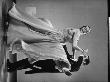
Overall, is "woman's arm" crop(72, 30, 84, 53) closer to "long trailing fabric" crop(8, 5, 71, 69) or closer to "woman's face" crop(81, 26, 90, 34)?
"woman's face" crop(81, 26, 90, 34)

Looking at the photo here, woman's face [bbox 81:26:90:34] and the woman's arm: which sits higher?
→ woman's face [bbox 81:26:90:34]

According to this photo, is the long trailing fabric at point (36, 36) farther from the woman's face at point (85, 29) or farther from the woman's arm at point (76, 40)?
the woman's face at point (85, 29)

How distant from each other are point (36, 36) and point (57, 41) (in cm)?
38

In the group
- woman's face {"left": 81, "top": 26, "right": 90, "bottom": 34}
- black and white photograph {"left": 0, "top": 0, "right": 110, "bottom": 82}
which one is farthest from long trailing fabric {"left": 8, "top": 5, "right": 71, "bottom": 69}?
woman's face {"left": 81, "top": 26, "right": 90, "bottom": 34}

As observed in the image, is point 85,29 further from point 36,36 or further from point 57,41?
point 36,36

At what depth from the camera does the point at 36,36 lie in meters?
3.78

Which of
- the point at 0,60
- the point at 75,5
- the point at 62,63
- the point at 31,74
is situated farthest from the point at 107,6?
the point at 0,60

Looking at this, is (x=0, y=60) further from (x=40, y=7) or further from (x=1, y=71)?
(x=40, y=7)

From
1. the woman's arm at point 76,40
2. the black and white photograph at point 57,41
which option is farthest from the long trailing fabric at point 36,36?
the woman's arm at point 76,40

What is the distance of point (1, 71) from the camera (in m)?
3.53

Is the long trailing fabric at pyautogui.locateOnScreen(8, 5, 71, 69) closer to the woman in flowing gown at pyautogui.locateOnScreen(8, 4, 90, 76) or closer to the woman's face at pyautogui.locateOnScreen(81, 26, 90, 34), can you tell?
the woman in flowing gown at pyautogui.locateOnScreen(8, 4, 90, 76)

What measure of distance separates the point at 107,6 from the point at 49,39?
1.20 metres

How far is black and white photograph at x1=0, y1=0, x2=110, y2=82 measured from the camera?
377 centimetres

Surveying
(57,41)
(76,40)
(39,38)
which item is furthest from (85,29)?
(39,38)
